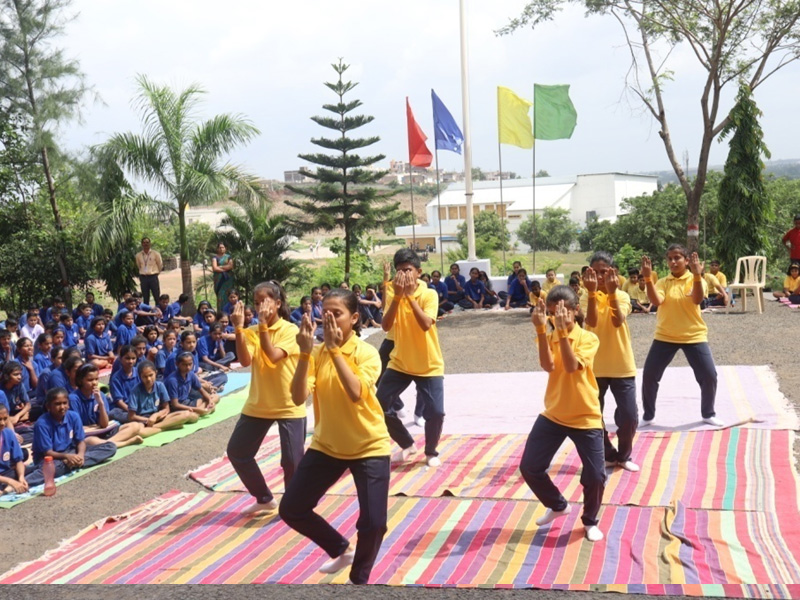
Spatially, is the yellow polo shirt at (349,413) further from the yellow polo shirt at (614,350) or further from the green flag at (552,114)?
the green flag at (552,114)

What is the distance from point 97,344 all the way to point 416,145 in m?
10.2

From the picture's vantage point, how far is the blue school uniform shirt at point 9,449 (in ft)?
22.9

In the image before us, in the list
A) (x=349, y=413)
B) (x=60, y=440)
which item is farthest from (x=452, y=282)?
(x=349, y=413)

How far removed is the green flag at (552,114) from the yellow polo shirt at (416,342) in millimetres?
12661

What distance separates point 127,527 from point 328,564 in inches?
72.5

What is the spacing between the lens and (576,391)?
502cm

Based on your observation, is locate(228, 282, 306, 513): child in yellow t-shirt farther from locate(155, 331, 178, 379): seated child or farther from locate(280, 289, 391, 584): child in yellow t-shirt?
locate(155, 331, 178, 379): seated child

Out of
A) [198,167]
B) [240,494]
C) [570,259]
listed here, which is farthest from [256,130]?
[570,259]

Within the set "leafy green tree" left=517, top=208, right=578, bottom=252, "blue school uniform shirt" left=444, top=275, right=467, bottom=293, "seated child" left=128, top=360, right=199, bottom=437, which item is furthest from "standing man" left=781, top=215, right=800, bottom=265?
"leafy green tree" left=517, top=208, right=578, bottom=252

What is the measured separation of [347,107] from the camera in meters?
21.9

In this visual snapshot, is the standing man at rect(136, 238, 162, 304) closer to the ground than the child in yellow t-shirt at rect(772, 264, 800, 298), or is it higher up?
higher up

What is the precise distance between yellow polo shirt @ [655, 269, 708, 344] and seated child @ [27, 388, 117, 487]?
16.4ft

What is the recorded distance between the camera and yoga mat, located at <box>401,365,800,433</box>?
7.72m

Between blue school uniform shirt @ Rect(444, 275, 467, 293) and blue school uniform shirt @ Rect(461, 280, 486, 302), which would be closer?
blue school uniform shirt @ Rect(461, 280, 486, 302)
